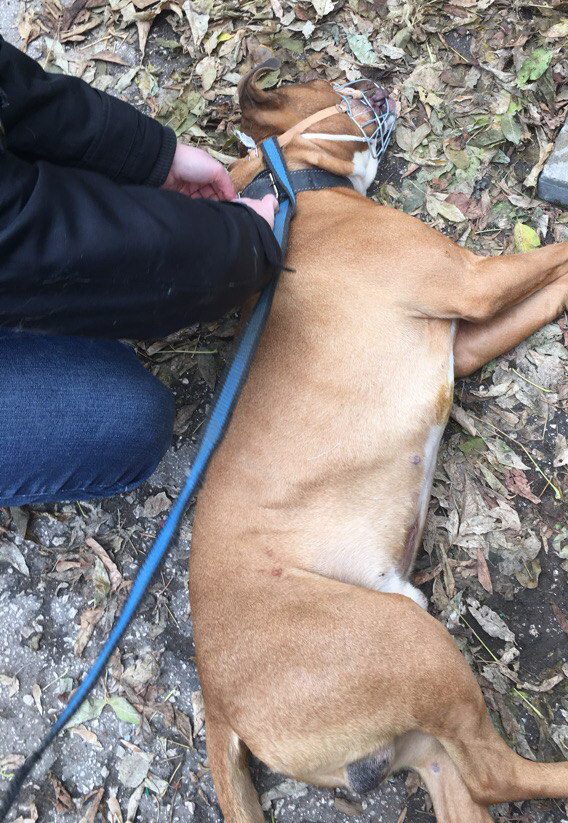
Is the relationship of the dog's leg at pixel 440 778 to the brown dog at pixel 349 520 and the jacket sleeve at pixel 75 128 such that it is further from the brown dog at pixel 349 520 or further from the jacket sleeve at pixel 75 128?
the jacket sleeve at pixel 75 128

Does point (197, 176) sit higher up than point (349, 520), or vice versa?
point (197, 176)

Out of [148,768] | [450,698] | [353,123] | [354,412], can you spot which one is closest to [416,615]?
[450,698]

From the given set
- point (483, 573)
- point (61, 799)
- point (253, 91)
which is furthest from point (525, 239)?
point (61, 799)

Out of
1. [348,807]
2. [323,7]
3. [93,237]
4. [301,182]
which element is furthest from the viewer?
[323,7]

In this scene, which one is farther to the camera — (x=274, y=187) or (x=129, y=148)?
(x=274, y=187)

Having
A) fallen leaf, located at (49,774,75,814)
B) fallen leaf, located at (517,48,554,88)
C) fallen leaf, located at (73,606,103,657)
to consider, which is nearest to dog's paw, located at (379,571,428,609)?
fallen leaf, located at (73,606,103,657)

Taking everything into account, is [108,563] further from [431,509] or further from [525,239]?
[525,239]

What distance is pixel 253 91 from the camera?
3555 millimetres

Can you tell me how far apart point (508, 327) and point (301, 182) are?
1.23 meters

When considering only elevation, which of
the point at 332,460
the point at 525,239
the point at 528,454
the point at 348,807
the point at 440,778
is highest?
the point at 525,239

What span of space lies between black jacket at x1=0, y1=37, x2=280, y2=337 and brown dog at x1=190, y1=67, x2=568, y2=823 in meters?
0.64

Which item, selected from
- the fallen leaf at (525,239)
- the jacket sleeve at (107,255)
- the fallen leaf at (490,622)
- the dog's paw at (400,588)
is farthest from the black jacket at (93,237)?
the fallen leaf at (490,622)

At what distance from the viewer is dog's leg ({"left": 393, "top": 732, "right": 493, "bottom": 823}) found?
9.57 feet

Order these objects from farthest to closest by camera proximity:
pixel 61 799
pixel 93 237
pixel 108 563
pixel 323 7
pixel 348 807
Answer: pixel 323 7
pixel 108 563
pixel 61 799
pixel 348 807
pixel 93 237
